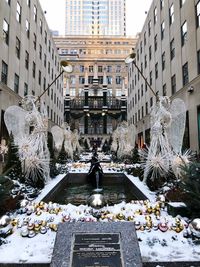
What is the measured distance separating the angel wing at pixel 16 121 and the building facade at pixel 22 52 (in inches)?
375

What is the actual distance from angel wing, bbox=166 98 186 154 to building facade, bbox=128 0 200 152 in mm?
8297

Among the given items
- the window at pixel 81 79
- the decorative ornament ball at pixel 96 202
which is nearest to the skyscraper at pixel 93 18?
the window at pixel 81 79

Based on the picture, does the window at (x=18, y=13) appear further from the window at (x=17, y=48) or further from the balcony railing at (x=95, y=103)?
the balcony railing at (x=95, y=103)

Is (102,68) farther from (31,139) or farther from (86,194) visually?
(31,139)

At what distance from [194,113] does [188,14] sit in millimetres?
8557

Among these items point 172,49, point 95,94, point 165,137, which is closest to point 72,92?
point 95,94

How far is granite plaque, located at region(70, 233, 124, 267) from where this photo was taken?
369cm

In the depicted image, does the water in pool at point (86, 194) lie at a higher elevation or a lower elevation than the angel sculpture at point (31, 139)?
lower

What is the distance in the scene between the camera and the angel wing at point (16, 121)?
10987 mm

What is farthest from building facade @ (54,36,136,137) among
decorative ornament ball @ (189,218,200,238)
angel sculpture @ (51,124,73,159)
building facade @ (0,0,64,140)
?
decorative ornament ball @ (189,218,200,238)

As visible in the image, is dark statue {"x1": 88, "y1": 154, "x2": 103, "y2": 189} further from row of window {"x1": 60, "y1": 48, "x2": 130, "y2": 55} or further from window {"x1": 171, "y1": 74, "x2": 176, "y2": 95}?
row of window {"x1": 60, "y1": 48, "x2": 130, "y2": 55}

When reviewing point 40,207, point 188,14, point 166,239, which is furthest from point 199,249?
point 188,14

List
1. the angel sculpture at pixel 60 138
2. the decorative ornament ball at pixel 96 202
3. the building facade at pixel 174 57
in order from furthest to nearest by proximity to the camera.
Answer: the angel sculpture at pixel 60 138 → the building facade at pixel 174 57 → the decorative ornament ball at pixel 96 202

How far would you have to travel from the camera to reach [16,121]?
1127 centimetres
